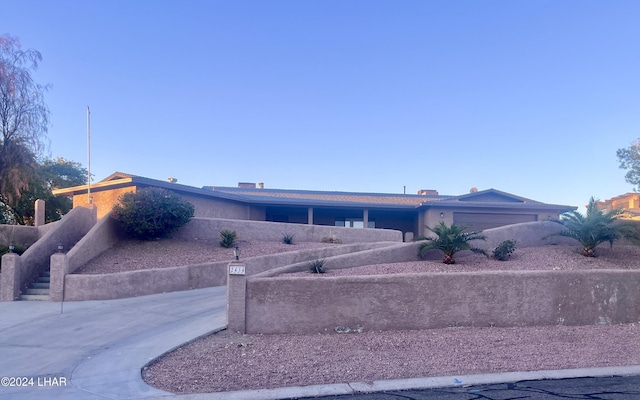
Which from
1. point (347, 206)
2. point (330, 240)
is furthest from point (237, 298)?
point (347, 206)

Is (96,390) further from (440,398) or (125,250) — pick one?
(125,250)

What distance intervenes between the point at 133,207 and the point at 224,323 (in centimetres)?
935

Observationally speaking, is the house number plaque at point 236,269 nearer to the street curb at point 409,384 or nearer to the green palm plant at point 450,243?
the street curb at point 409,384

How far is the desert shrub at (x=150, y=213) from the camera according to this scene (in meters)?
17.7

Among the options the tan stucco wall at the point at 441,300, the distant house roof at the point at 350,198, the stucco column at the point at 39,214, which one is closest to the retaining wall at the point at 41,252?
the distant house roof at the point at 350,198

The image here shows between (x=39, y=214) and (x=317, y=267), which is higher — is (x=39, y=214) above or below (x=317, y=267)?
above

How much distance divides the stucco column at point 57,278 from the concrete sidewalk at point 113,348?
41cm

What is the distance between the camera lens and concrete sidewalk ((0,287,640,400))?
21.7 feet

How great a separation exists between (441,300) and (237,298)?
4.13 metres

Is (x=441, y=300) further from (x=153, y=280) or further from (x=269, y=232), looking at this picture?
(x=269, y=232)

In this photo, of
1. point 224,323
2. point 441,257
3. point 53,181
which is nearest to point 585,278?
point 441,257

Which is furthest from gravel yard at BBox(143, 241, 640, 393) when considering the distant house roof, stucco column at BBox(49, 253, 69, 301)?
the distant house roof

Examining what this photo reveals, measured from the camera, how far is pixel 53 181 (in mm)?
34312

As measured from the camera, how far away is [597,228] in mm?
13312
